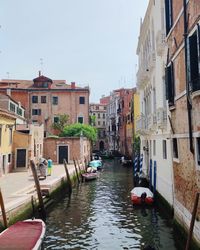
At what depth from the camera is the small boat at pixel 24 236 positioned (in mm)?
6410

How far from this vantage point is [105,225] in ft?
33.2

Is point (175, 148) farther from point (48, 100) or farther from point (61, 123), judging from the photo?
point (48, 100)

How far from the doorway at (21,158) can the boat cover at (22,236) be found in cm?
1292

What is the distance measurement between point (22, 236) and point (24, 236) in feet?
0.16

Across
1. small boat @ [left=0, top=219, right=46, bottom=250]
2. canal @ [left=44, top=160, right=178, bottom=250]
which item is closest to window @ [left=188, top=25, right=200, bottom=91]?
canal @ [left=44, top=160, right=178, bottom=250]

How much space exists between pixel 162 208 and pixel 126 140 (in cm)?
3146

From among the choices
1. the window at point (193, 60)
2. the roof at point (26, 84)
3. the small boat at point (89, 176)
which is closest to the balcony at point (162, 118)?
the window at point (193, 60)

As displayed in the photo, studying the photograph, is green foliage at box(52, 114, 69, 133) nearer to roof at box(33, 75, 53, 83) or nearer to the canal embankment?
roof at box(33, 75, 53, 83)

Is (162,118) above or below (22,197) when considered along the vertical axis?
above

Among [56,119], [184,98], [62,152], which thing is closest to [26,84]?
[56,119]

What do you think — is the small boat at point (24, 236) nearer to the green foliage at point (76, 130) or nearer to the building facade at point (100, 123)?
the green foliage at point (76, 130)

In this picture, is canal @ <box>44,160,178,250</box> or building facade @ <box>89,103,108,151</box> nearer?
canal @ <box>44,160,178,250</box>

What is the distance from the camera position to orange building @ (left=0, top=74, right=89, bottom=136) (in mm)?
35281

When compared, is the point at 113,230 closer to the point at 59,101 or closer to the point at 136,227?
the point at 136,227
